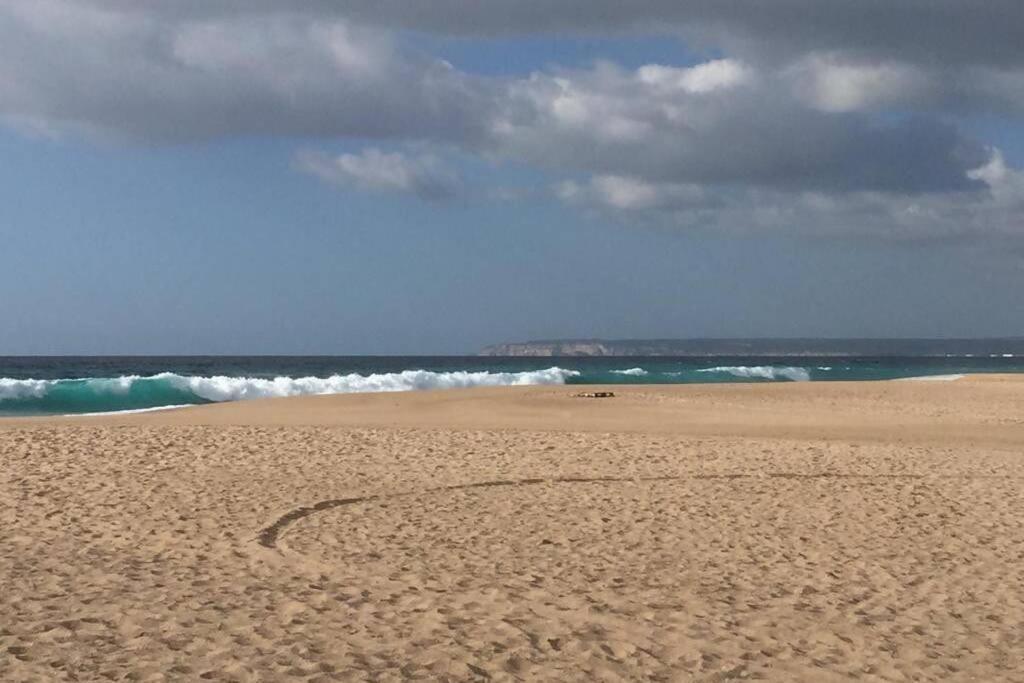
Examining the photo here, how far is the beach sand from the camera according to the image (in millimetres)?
6375

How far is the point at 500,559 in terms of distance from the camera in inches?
351

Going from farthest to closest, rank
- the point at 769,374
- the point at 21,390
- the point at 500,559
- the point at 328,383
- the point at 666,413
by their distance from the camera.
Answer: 1. the point at 769,374
2. the point at 328,383
3. the point at 21,390
4. the point at 666,413
5. the point at 500,559

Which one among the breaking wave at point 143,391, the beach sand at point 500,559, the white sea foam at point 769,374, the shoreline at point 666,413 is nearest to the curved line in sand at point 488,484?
the beach sand at point 500,559

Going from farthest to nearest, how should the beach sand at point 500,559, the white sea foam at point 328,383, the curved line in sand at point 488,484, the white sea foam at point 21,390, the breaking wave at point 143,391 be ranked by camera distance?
the white sea foam at point 328,383 < the white sea foam at point 21,390 < the breaking wave at point 143,391 < the curved line in sand at point 488,484 < the beach sand at point 500,559

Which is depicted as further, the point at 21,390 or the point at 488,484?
the point at 21,390

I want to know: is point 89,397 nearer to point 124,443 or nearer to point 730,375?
point 124,443

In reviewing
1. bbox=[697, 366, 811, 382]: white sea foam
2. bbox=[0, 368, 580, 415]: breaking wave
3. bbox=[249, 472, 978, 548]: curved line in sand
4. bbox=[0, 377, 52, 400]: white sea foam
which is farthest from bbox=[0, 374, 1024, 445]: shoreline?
bbox=[697, 366, 811, 382]: white sea foam

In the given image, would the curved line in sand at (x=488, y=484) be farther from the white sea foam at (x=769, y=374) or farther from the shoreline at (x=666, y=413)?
the white sea foam at (x=769, y=374)

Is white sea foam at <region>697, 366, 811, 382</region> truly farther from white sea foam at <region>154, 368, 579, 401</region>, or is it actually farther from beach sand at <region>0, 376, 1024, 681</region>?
beach sand at <region>0, 376, 1024, 681</region>

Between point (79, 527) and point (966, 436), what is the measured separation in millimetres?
17145

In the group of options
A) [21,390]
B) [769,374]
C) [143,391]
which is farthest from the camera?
[769,374]

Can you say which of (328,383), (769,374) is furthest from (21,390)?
(769,374)

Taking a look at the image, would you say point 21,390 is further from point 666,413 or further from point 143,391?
point 666,413

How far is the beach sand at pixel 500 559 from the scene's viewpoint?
638 cm
